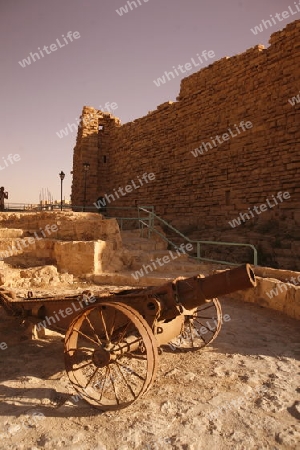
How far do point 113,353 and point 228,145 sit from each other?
10.4 m

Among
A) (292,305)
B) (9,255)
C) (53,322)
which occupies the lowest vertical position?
(292,305)

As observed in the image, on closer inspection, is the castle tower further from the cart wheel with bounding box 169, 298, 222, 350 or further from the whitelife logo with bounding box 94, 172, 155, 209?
the cart wheel with bounding box 169, 298, 222, 350

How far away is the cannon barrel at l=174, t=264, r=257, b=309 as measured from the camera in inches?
113

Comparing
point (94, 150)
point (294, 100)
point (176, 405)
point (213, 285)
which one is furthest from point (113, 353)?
point (94, 150)

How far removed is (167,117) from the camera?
14.9 m

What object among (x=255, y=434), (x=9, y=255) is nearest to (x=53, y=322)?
(x=255, y=434)

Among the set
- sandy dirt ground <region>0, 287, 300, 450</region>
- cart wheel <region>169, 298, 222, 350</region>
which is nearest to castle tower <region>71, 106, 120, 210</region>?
cart wheel <region>169, 298, 222, 350</region>

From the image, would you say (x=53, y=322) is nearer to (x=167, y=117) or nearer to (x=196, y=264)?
(x=196, y=264)

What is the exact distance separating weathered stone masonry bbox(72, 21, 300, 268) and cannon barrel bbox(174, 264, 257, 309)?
6.35 meters

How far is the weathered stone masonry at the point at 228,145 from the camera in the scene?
386 inches

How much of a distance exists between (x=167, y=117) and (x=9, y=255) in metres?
10.5

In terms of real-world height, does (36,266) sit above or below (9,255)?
below

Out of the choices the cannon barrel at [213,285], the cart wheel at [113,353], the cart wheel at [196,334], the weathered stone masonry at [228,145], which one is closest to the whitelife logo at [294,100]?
the weathered stone masonry at [228,145]

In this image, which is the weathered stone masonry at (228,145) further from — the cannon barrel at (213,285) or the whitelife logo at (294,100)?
the cannon barrel at (213,285)
